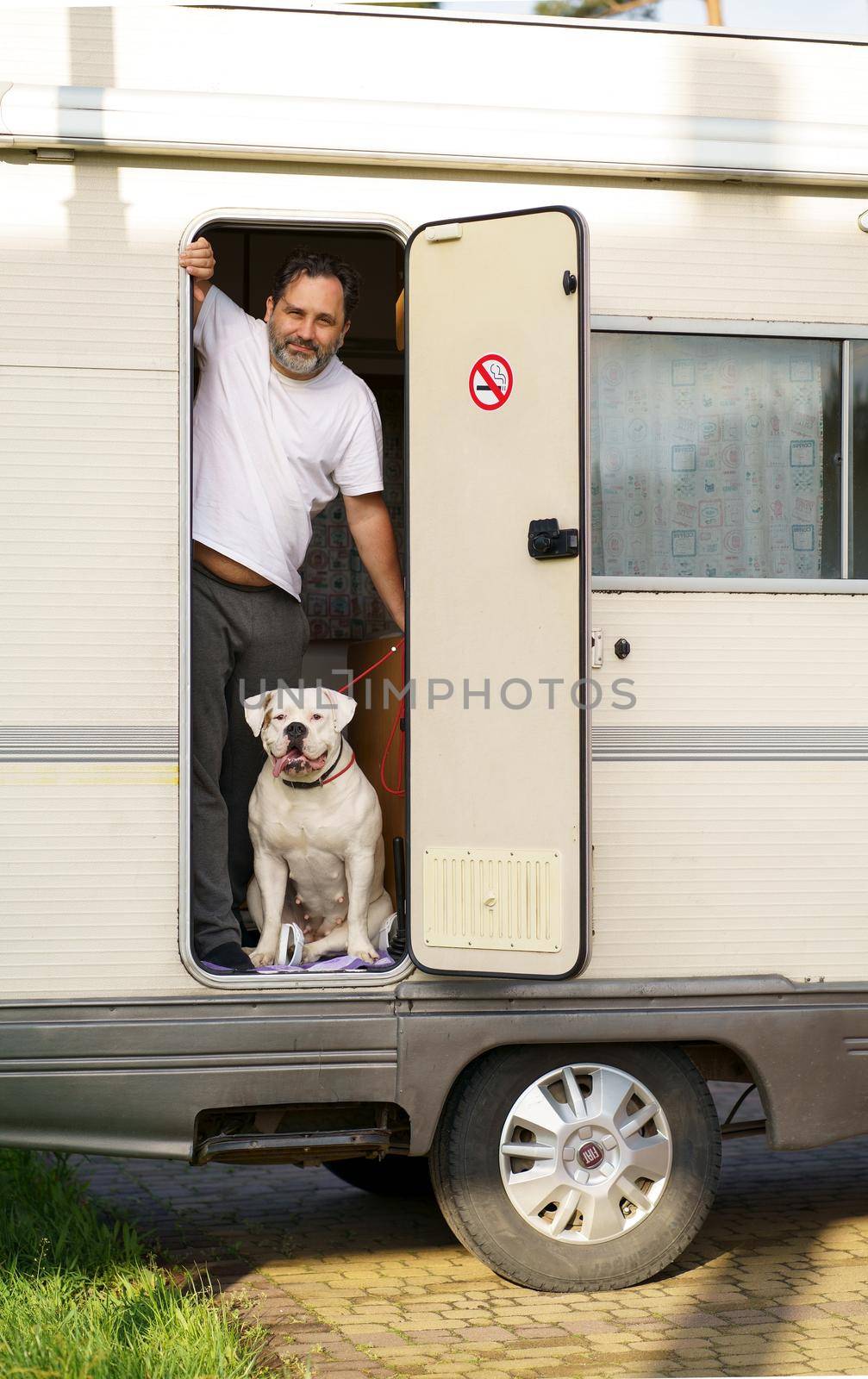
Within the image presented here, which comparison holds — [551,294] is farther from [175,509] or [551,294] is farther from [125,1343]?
[125,1343]

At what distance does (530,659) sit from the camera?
3.97m

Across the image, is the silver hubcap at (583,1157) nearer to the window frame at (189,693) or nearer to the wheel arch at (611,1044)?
the wheel arch at (611,1044)

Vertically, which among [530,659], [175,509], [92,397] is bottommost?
[530,659]

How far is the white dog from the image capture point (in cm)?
449

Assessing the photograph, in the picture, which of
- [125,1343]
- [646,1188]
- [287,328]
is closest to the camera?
[125,1343]

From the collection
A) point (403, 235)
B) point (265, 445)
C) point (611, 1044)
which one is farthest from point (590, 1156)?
point (403, 235)

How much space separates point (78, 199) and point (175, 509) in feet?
2.90

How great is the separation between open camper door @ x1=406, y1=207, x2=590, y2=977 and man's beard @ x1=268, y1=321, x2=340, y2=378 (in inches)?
21.3

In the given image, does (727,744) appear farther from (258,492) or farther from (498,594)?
(258,492)

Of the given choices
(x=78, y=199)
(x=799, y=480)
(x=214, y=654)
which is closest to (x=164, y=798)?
(x=214, y=654)

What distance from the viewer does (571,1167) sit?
4121 millimetres

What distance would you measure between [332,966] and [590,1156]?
2.95 feet

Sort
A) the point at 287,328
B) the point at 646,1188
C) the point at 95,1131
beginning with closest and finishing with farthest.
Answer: the point at 95,1131 < the point at 646,1188 < the point at 287,328

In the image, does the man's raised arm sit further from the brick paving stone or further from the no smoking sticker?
the brick paving stone
